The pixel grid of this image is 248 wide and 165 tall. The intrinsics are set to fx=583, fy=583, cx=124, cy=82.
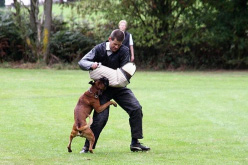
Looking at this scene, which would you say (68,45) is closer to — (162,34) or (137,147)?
(162,34)

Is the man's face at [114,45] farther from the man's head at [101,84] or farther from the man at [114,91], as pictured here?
the man's head at [101,84]

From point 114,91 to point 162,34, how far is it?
58.8ft

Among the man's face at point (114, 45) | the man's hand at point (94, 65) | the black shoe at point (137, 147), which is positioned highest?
the man's face at point (114, 45)

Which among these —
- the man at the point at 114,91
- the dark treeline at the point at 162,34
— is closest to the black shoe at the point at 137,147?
the man at the point at 114,91

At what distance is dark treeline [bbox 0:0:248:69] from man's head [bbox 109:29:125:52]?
1772cm

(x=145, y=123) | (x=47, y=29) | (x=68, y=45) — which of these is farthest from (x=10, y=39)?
(x=145, y=123)

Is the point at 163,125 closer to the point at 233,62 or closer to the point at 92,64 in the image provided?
the point at 92,64

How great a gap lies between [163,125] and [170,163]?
384cm

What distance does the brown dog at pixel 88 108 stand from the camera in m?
7.84

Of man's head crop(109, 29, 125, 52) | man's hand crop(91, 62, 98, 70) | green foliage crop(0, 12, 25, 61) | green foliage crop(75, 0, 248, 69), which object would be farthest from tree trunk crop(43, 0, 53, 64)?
man's hand crop(91, 62, 98, 70)

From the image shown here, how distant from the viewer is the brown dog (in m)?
7.84

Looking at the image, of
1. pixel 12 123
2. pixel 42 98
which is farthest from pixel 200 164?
pixel 42 98

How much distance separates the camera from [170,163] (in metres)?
7.36

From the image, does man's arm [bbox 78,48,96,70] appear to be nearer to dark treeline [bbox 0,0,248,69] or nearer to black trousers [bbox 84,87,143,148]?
black trousers [bbox 84,87,143,148]
